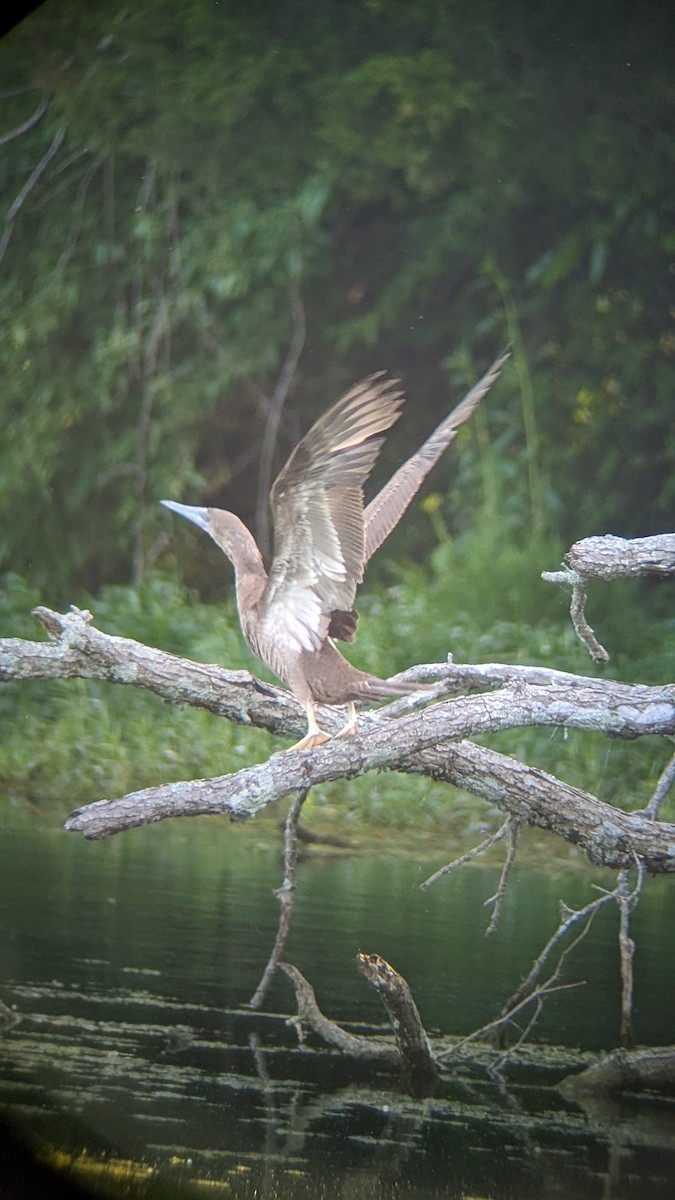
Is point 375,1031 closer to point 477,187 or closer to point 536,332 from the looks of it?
point 536,332

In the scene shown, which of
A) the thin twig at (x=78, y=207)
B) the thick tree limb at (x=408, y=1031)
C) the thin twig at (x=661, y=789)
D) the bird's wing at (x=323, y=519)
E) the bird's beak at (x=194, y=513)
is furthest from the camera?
the thin twig at (x=78, y=207)

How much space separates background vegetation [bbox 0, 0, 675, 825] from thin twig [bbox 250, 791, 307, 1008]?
150 mm

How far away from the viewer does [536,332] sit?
89.7 inches

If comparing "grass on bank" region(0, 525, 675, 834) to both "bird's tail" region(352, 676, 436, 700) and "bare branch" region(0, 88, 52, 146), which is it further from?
"bare branch" region(0, 88, 52, 146)

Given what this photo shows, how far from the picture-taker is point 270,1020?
6.89ft

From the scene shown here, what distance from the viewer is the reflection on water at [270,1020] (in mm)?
1928

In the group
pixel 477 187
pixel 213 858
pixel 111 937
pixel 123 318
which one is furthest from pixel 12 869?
pixel 477 187

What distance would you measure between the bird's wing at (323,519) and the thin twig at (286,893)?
333 millimetres

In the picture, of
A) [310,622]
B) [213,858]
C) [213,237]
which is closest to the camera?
[310,622]

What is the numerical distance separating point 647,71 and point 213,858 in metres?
1.55

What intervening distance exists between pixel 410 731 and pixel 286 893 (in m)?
0.38

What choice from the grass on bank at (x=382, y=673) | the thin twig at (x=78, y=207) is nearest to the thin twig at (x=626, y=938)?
the grass on bank at (x=382, y=673)

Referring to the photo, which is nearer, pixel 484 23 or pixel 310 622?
pixel 310 622

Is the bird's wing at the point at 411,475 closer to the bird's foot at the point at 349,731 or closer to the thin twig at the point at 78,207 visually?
the bird's foot at the point at 349,731
